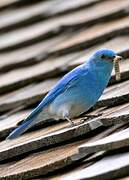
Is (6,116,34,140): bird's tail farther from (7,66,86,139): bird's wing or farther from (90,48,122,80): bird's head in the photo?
(90,48,122,80): bird's head

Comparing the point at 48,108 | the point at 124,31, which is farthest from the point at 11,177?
the point at 124,31

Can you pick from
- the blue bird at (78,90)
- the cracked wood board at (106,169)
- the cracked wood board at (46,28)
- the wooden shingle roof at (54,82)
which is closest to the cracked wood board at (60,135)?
the wooden shingle roof at (54,82)

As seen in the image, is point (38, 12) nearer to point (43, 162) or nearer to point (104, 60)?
point (104, 60)

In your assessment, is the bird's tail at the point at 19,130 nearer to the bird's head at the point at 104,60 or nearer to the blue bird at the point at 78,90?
the blue bird at the point at 78,90

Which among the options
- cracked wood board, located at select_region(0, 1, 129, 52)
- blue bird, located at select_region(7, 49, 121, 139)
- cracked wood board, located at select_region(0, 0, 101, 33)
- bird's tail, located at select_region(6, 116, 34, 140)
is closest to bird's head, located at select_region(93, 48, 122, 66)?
blue bird, located at select_region(7, 49, 121, 139)

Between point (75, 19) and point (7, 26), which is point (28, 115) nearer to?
point (75, 19)

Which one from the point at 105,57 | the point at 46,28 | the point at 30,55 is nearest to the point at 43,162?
the point at 105,57
